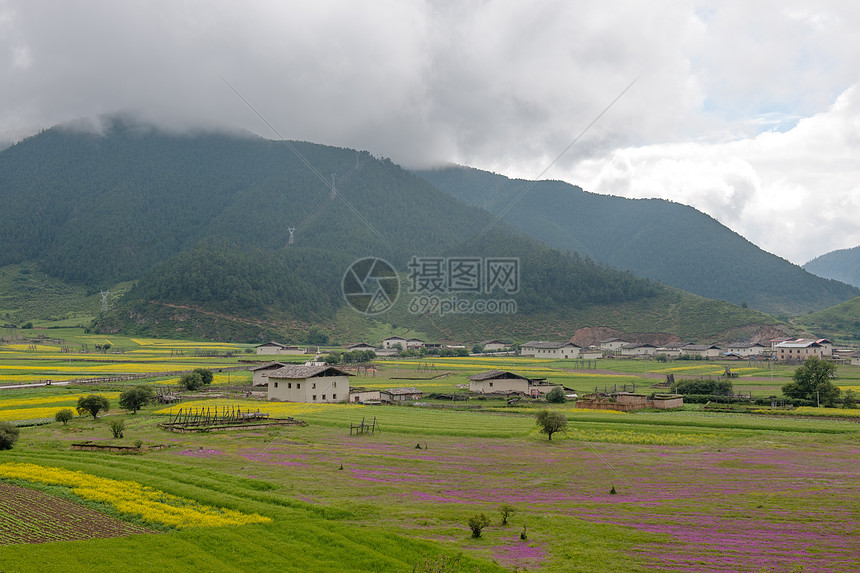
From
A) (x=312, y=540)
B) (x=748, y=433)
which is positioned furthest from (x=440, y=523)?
(x=748, y=433)

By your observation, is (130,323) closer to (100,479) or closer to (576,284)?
(576,284)

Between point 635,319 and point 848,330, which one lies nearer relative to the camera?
point 635,319

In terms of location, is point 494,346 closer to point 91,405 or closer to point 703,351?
point 703,351

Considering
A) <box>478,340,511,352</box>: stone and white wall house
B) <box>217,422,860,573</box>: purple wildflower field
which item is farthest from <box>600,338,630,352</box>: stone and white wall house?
<box>217,422,860,573</box>: purple wildflower field

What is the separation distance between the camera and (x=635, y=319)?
513 feet

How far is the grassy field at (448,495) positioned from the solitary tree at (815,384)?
922cm

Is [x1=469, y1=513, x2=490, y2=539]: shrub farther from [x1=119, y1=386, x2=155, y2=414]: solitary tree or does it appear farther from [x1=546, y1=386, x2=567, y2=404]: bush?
[x1=546, y1=386, x2=567, y2=404]: bush

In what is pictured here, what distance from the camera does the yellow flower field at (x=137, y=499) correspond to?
2108cm

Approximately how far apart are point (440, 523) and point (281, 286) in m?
162

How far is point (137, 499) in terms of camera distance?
23.1 m

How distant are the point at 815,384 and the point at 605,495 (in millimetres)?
41131

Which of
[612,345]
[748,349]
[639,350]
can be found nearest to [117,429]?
[639,350]

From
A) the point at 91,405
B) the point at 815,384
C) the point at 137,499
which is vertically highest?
the point at 815,384

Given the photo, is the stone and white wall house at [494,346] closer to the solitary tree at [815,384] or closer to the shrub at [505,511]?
the solitary tree at [815,384]
